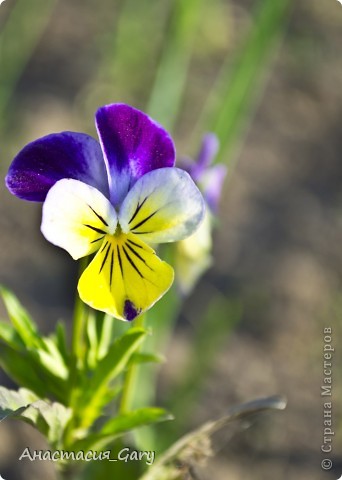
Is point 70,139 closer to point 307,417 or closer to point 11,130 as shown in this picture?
point 307,417

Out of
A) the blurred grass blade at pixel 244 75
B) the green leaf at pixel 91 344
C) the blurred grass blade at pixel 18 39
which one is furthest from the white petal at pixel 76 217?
the blurred grass blade at pixel 18 39

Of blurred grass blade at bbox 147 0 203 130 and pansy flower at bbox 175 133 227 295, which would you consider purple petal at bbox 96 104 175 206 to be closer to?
pansy flower at bbox 175 133 227 295

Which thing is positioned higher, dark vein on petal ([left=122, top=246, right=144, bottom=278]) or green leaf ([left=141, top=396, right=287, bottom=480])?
dark vein on petal ([left=122, top=246, right=144, bottom=278])

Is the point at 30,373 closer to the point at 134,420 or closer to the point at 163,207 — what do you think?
the point at 134,420

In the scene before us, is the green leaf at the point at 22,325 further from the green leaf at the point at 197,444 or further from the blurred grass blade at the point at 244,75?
the blurred grass blade at the point at 244,75

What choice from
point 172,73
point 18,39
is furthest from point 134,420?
point 18,39

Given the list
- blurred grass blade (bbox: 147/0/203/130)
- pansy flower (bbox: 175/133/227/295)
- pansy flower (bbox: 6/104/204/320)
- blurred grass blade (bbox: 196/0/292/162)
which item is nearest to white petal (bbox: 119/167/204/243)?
pansy flower (bbox: 6/104/204/320)
